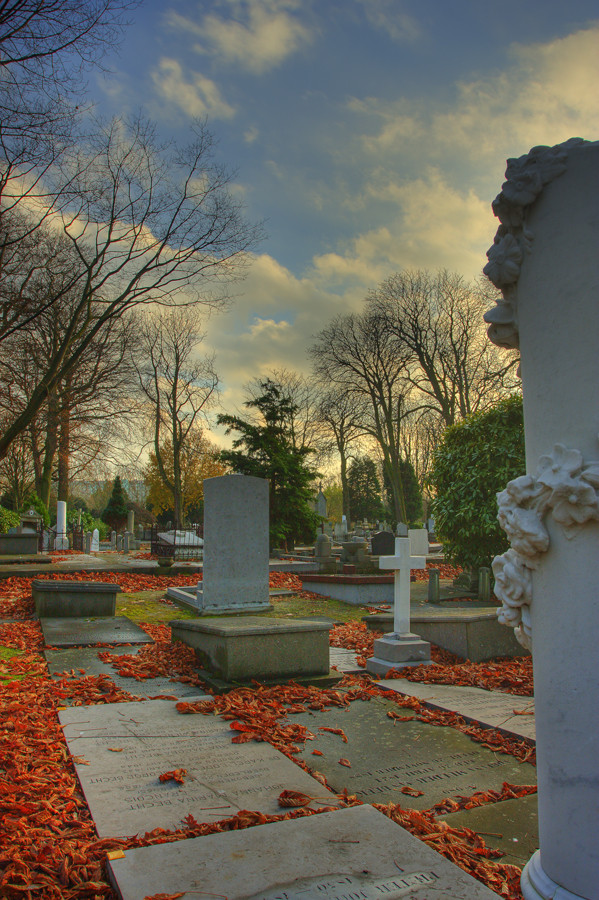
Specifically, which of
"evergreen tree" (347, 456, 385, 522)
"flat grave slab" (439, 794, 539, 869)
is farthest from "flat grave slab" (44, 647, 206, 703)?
"evergreen tree" (347, 456, 385, 522)

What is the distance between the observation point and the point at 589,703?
1.75m

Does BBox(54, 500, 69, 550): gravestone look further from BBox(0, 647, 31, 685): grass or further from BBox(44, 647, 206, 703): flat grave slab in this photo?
BBox(44, 647, 206, 703): flat grave slab

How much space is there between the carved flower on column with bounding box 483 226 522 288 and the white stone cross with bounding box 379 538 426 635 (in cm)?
449

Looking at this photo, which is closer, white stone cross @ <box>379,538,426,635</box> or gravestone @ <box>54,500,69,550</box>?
white stone cross @ <box>379,538,426,635</box>

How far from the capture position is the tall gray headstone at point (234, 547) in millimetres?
10211

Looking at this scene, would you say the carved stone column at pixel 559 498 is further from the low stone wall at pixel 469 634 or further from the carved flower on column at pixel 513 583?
the low stone wall at pixel 469 634

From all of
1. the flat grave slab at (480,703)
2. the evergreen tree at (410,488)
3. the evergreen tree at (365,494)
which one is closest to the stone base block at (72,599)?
the flat grave slab at (480,703)

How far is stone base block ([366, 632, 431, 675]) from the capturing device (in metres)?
5.98

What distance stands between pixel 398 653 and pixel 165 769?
3.24 m

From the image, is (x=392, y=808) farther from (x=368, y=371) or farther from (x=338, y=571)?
(x=368, y=371)

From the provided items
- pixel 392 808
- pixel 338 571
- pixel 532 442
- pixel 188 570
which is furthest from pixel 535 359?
pixel 188 570

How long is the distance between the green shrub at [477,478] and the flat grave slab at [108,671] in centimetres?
775

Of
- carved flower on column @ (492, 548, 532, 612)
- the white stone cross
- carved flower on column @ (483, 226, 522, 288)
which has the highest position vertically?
carved flower on column @ (483, 226, 522, 288)

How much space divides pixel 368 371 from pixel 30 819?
2697 centimetres
